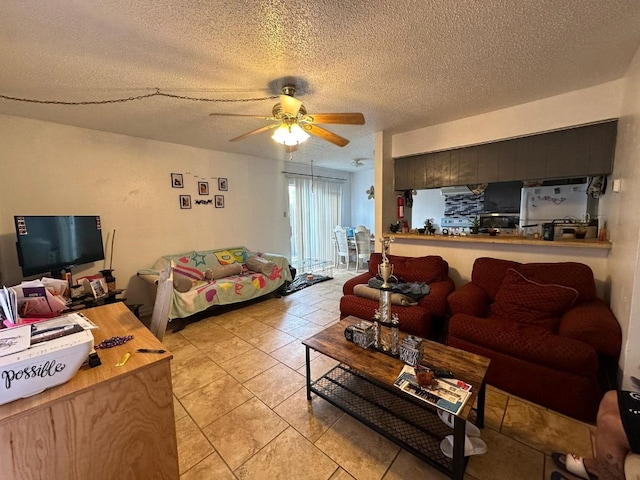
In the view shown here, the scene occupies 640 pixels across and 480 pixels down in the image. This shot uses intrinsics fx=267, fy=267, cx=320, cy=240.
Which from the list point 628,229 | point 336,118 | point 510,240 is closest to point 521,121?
point 510,240

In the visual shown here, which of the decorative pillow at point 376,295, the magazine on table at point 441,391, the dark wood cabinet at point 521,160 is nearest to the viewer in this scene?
the magazine on table at point 441,391

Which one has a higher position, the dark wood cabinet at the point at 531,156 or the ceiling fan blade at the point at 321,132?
the ceiling fan blade at the point at 321,132

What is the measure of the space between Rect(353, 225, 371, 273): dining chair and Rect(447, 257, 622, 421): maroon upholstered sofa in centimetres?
295

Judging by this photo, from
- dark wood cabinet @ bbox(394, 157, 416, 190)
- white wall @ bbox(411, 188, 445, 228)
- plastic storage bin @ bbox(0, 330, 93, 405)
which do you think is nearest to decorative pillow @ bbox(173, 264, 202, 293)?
plastic storage bin @ bbox(0, 330, 93, 405)

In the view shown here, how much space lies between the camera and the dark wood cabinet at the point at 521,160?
2.32 metres

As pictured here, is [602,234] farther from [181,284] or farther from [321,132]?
[181,284]

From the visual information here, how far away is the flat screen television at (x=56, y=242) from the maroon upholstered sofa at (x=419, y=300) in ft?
9.15

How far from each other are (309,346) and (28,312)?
1.48 meters

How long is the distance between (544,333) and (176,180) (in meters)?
4.31

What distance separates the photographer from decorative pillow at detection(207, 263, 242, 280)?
3.66 meters

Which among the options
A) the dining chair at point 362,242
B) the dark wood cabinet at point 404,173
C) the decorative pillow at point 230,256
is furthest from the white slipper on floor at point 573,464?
the dining chair at point 362,242

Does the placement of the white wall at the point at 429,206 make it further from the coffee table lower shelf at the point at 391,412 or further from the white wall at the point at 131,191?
the coffee table lower shelf at the point at 391,412

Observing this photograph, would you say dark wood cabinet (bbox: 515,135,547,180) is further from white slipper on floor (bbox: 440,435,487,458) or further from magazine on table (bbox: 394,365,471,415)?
white slipper on floor (bbox: 440,435,487,458)

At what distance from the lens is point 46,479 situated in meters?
0.91
